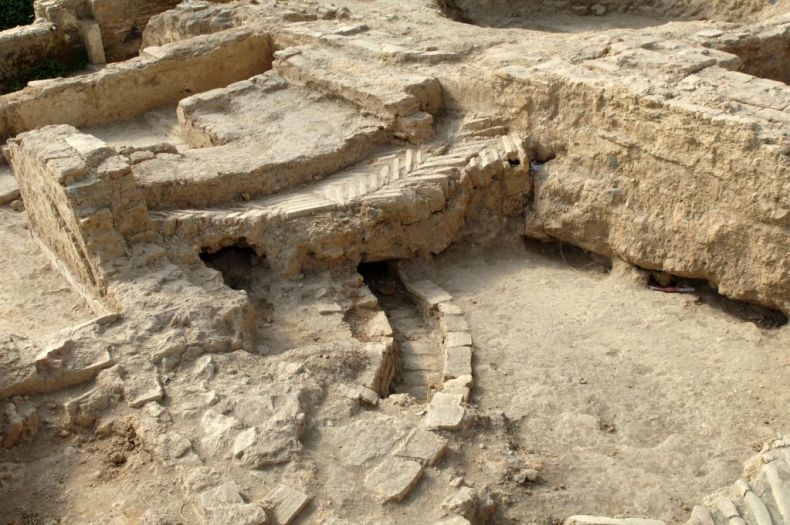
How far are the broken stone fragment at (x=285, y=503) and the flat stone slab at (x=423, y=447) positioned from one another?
0.58 metres

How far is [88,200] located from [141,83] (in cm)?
379

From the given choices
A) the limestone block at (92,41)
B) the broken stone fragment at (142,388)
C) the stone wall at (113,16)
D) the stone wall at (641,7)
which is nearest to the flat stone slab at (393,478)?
the broken stone fragment at (142,388)

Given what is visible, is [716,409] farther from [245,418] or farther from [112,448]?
[112,448]

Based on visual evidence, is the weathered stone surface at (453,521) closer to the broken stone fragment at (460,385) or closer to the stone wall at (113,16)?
the broken stone fragment at (460,385)

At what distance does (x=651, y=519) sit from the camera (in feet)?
13.7

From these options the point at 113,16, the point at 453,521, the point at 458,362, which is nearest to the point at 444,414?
the point at 453,521

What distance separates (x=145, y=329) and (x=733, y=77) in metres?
4.50

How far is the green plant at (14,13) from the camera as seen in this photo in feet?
44.9

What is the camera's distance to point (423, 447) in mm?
4402

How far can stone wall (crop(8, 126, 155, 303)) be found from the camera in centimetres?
577

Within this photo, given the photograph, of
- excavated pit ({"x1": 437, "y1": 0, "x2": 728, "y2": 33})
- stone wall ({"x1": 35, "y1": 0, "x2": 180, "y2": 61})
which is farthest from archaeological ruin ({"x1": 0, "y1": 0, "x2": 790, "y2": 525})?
stone wall ({"x1": 35, "y1": 0, "x2": 180, "y2": 61})

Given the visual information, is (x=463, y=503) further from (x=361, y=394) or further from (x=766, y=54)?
(x=766, y=54)

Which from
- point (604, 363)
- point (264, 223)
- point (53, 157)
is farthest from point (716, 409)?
point (53, 157)

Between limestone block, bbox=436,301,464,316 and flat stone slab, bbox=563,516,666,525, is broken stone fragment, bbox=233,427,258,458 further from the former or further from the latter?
limestone block, bbox=436,301,464,316
